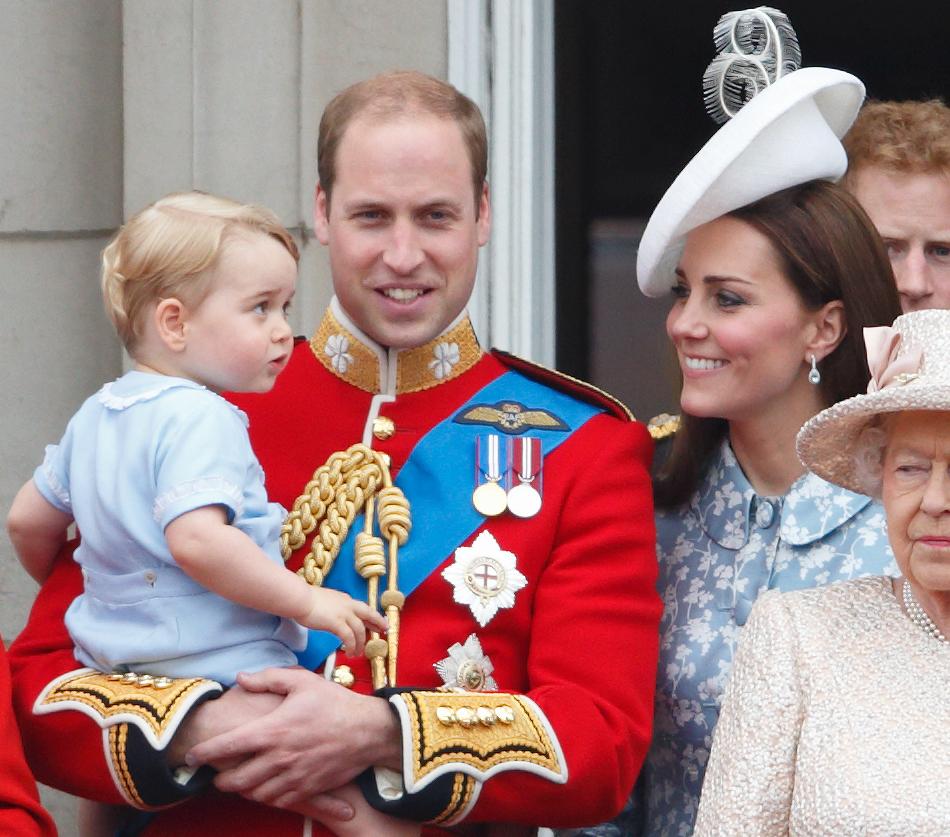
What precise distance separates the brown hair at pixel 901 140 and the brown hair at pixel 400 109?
78 cm

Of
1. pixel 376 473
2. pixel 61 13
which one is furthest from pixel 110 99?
pixel 376 473

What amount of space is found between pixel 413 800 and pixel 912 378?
0.90m

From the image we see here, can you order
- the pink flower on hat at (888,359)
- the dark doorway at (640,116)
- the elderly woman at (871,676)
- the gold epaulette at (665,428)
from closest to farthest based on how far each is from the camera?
the elderly woman at (871,676) < the pink flower on hat at (888,359) < the gold epaulette at (665,428) < the dark doorway at (640,116)

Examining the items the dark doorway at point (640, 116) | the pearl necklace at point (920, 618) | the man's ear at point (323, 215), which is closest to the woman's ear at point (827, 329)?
the pearl necklace at point (920, 618)

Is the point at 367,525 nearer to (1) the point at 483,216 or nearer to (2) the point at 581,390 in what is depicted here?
(2) the point at 581,390

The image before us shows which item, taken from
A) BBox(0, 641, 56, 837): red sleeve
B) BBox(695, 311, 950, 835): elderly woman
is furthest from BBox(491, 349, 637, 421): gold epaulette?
BBox(0, 641, 56, 837): red sleeve

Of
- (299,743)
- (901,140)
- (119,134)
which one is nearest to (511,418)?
(299,743)

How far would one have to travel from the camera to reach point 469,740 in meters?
3.03

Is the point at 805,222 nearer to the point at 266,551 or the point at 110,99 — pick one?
the point at 266,551

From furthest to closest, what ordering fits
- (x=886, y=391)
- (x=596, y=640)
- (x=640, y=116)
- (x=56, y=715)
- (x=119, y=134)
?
(x=640, y=116) → (x=119, y=134) → (x=596, y=640) → (x=56, y=715) → (x=886, y=391)

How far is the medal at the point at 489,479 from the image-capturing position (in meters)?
3.35

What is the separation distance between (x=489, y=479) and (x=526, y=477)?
2.3 inches

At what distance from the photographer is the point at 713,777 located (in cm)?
290

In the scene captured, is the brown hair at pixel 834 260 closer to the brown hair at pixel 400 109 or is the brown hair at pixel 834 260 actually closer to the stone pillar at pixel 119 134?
the brown hair at pixel 400 109
